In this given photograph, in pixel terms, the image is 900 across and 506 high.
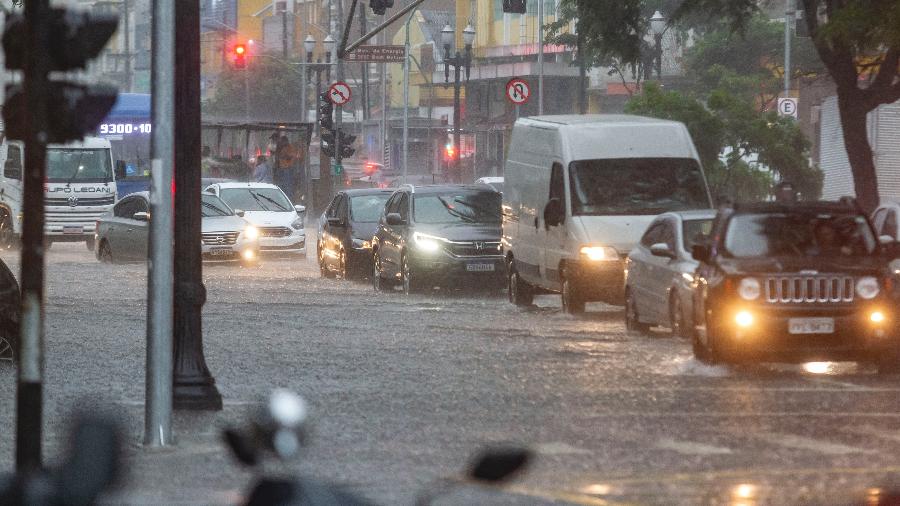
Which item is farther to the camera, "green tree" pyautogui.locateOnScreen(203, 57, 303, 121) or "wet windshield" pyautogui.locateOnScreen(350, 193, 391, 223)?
"green tree" pyautogui.locateOnScreen(203, 57, 303, 121)

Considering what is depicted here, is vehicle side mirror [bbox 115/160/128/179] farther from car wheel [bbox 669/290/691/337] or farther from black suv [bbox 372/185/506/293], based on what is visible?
car wheel [bbox 669/290/691/337]

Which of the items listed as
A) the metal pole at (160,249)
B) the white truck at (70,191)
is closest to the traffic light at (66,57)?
the metal pole at (160,249)

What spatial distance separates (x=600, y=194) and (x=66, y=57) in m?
16.2

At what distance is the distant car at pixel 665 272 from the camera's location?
19141 mm

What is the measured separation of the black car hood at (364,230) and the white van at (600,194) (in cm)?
768

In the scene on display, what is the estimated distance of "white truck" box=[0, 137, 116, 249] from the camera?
43625 mm

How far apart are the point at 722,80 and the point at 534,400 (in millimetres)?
60198

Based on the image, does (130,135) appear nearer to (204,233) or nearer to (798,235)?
(204,233)

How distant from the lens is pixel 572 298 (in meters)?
23.9

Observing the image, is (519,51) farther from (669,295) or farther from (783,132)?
(669,295)

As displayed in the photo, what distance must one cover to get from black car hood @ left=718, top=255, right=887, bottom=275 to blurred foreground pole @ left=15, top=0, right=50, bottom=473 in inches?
368

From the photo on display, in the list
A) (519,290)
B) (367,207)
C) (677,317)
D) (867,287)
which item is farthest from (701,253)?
(367,207)

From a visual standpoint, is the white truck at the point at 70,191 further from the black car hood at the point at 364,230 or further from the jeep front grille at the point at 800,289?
the jeep front grille at the point at 800,289

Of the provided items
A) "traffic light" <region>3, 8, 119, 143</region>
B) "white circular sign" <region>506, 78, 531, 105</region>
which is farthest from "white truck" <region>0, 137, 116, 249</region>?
"traffic light" <region>3, 8, 119, 143</region>
